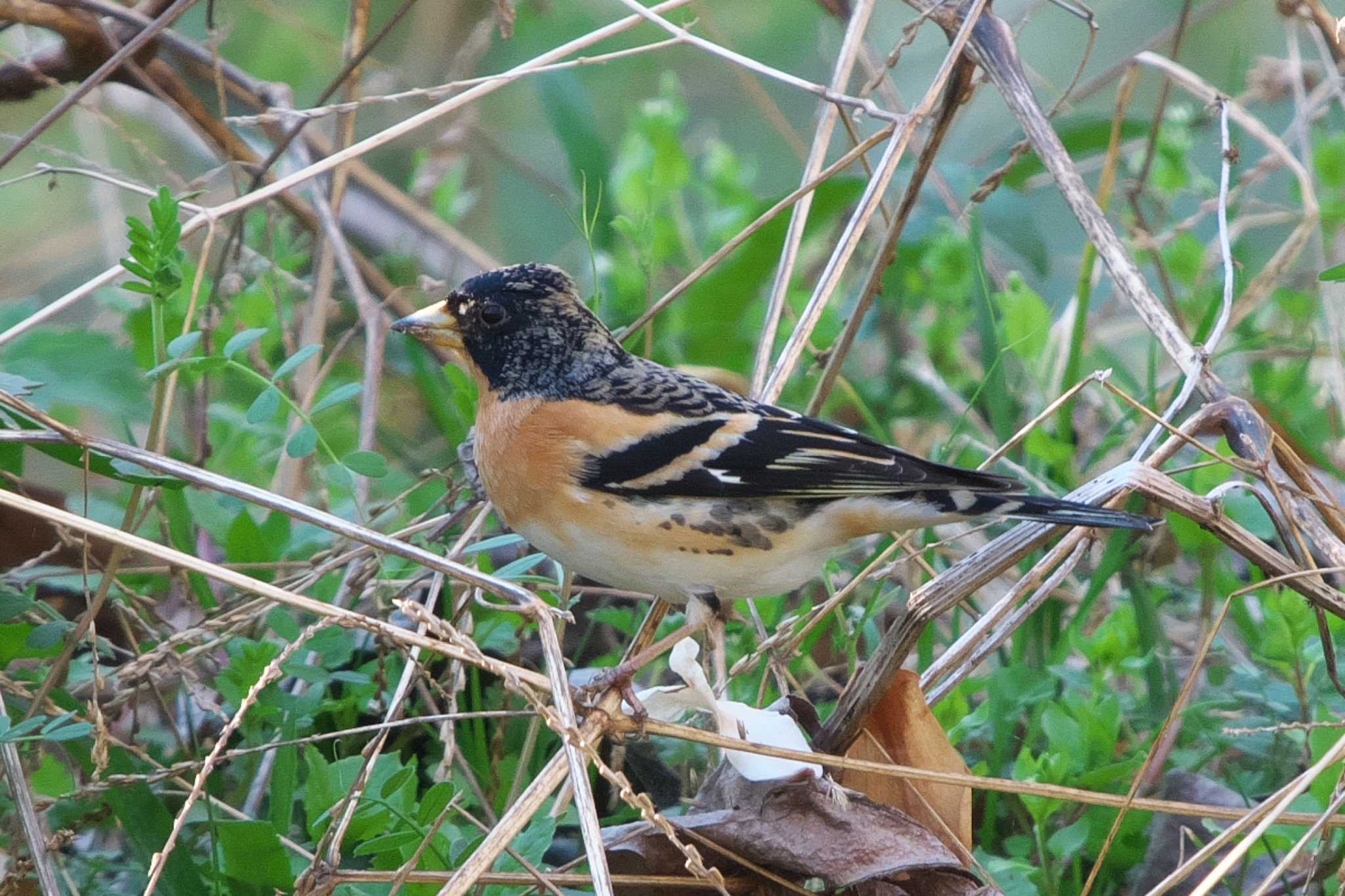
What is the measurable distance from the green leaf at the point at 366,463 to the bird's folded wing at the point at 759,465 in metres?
0.40

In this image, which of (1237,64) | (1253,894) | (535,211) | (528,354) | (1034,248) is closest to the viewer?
(1253,894)

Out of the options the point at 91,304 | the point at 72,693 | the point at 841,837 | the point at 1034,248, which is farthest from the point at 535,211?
the point at 841,837

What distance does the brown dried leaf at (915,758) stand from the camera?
2.40 meters

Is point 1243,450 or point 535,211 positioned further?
point 535,211

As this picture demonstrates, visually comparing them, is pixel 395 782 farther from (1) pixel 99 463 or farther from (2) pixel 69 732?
(1) pixel 99 463

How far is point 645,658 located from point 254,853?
722mm

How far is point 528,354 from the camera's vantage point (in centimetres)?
312

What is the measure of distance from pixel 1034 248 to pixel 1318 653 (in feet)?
4.86

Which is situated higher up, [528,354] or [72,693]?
[528,354]

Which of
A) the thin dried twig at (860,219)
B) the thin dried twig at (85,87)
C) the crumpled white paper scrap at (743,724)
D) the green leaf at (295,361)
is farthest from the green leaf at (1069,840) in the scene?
the thin dried twig at (85,87)

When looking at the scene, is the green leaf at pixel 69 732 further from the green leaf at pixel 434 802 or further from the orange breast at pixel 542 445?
the orange breast at pixel 542 445

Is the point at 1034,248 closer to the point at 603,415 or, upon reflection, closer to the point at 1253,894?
the point at 603,415

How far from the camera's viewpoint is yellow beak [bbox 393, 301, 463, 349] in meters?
3.09

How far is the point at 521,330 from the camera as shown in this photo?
315 cm
